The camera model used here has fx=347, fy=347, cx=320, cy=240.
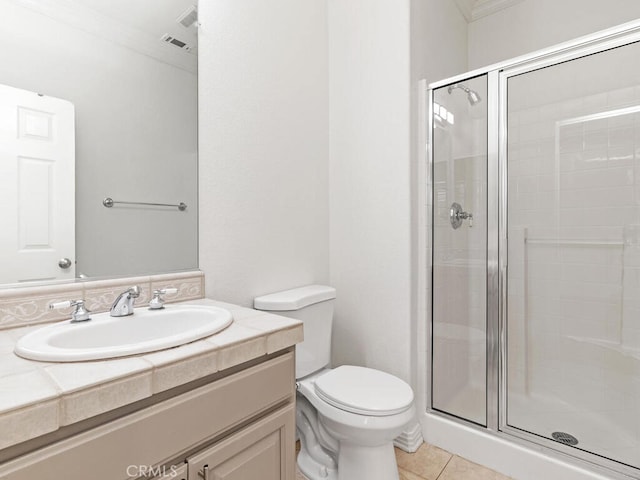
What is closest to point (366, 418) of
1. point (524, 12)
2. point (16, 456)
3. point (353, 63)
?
point (16, 456)

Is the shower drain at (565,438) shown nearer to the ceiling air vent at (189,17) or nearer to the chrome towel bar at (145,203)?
the chrome towel bar at (145,203)

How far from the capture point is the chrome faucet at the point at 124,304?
1.05 m

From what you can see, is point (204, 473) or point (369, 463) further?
point (369, 463)

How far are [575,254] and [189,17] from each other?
211cm

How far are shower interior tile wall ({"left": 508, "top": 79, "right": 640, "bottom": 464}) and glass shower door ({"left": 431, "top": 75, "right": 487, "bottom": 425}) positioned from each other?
0.52 ft

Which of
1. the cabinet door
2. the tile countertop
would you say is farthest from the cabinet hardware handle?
the tile countertop

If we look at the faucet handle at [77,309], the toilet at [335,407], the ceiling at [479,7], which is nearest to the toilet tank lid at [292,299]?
the toilet at [335,407]

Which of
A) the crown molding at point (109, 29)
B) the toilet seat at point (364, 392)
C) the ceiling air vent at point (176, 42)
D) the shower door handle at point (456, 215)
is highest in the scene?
the ceiling air vent at point (176, 42)

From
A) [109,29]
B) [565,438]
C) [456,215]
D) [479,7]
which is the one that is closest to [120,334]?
[109,29]

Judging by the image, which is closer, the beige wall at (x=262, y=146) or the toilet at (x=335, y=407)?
the toilet at (x=335, y=407)

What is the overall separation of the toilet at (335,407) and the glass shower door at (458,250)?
1.55 feet

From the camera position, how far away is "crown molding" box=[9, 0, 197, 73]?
106cm

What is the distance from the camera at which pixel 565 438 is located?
60.1 inches

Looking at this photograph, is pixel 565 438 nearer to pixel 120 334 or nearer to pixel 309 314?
pixel 309 314
